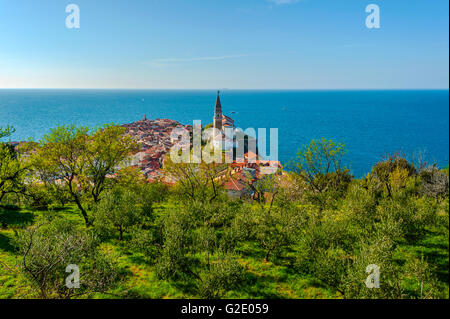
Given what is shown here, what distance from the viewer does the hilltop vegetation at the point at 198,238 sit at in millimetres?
10367

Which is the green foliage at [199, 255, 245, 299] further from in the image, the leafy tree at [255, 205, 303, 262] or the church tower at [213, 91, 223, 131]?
the church tower at [213, 91, 223, 131]

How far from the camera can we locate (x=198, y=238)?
1395cm

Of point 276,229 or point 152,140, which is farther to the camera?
point 152,140

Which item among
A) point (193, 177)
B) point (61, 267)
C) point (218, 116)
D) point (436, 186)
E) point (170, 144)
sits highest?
point (218, 116)

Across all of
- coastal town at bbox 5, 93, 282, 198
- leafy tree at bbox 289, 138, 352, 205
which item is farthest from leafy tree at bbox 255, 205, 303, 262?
coastal town at bbox 5, 93, 282, 198

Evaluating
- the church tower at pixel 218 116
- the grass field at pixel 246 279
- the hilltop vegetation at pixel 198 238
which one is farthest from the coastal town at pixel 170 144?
the grass field at pixel 246 279

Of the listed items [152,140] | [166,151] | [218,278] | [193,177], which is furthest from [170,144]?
[218,278]

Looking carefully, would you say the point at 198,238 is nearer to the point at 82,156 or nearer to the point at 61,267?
the point at 61,267

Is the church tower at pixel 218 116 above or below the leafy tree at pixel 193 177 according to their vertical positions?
above

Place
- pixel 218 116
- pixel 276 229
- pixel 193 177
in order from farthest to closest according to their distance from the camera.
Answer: pixel 218 116
pixel 193 177
pixel 276 229

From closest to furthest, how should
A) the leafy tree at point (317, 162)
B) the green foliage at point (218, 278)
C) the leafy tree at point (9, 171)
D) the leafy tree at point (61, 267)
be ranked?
the leafy tree at point (61, 267) < the green foliage at point (218, 278) < the leafy tree at point (9, 171) < the leafy tree at point (317, 162)

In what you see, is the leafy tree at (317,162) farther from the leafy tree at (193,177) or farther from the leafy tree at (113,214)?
the leafy tree at (113,214)

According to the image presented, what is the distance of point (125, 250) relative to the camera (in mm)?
15961
